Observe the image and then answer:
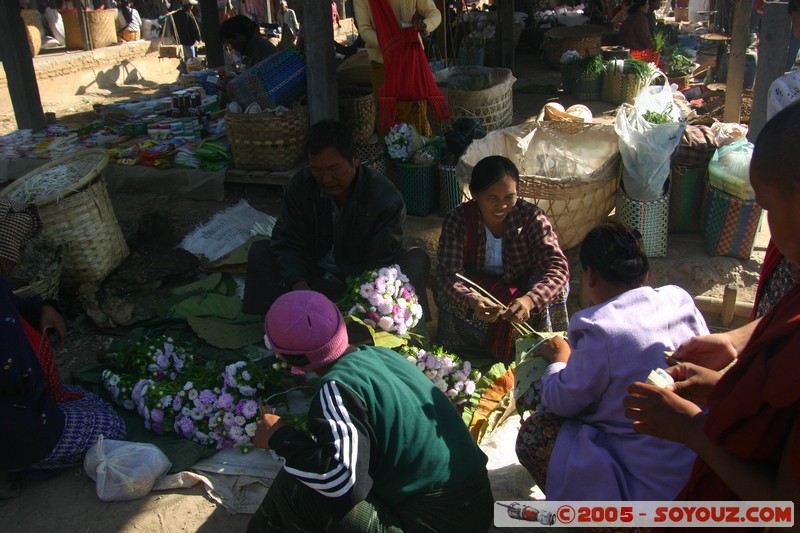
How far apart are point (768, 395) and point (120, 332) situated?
388cm

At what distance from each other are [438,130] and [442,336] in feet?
11.1

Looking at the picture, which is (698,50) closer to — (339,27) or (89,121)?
(339,27)

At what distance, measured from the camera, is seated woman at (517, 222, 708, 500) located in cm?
201

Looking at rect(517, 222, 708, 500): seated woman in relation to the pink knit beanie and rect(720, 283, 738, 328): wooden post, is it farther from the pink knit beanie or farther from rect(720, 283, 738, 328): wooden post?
rect(720, 283, 738, 328): wooden post

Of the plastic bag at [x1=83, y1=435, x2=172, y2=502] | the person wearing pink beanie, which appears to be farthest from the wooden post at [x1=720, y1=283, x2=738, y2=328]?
the plastic bag at [x1=83, y1=435, x2=172, y2=502]

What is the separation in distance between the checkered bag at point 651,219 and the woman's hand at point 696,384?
116 inches

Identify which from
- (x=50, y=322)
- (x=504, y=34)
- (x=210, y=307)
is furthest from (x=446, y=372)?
(x=504, y=34)

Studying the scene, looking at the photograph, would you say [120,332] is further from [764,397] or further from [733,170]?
[733,170]

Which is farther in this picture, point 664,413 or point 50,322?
point 50,322

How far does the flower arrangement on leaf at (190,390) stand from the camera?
3.16 metres

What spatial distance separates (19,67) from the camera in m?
7.38

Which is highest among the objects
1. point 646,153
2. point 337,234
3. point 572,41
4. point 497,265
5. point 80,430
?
point 572,41

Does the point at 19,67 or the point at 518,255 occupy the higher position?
the point at 19,67

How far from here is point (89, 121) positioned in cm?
845
